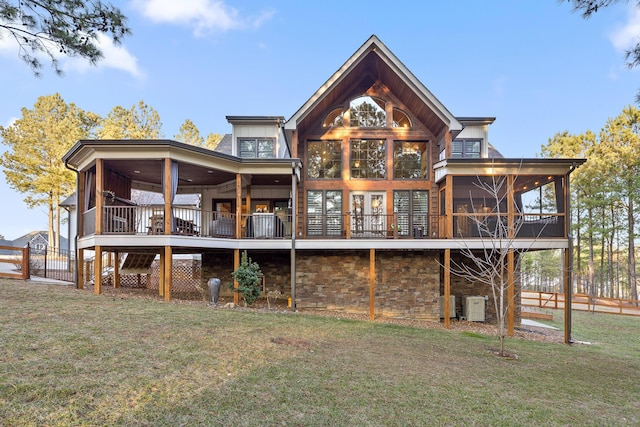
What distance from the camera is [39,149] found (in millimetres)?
24594

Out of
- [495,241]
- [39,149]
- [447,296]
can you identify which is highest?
[39,149]

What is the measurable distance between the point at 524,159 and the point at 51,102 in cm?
2921

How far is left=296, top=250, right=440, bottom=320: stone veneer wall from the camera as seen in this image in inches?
516

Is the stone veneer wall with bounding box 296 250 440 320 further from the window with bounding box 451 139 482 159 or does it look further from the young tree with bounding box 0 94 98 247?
the young tree with bounding box 0 94 98 247

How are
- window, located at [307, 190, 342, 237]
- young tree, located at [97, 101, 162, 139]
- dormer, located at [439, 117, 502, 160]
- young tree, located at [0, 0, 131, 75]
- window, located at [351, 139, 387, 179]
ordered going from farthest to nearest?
young tree, located at [97, 101, 162, 139] → dormer, located at [439, 117, 502, 160] → window, located at [351, 139, 387, 179] → window, located at [307, 190, 342, 237] → young tree, located at [0, 0, 131, 75]

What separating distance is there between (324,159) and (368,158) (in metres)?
1.72

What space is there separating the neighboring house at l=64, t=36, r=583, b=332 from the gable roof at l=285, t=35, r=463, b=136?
0.17 ft

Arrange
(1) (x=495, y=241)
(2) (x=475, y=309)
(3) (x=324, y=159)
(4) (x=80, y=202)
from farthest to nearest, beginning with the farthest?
1. (3) (x=324, y=159)
2. (2) (x=475, y=309)
3. (4) (x=80, y=202)
4. (1) (x=495, y=241)

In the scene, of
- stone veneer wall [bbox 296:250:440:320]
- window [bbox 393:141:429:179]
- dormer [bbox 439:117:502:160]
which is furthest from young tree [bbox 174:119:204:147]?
dormer [bbox 439:117:502:160]

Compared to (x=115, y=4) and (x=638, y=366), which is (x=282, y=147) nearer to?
(x=115, y=4)

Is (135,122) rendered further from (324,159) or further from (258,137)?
(324,159)

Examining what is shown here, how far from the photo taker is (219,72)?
3706 cm

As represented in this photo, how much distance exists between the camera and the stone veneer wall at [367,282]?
43.0 ft

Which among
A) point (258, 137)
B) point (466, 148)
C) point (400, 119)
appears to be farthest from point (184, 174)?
point (466, 148)
